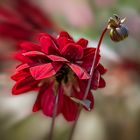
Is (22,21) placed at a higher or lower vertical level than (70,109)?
higher

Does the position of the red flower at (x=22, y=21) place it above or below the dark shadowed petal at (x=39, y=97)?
above

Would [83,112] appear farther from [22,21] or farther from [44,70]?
[44,70]

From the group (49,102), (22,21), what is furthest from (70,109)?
(22,21)

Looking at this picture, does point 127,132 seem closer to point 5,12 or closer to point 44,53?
point 5,12

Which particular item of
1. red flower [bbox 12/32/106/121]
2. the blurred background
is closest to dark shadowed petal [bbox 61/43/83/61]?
red flower [bbox 12/32/106/121]

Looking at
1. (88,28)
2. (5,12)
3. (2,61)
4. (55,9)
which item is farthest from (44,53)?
(55,9)

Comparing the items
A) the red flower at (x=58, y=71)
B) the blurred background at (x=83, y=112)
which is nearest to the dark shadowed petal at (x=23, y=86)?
the red flower at (x=58, y=71)

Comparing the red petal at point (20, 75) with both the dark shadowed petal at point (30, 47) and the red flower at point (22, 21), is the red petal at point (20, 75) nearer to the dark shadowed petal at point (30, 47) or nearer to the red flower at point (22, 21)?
the dark shadowed petal at point (30, 47)
